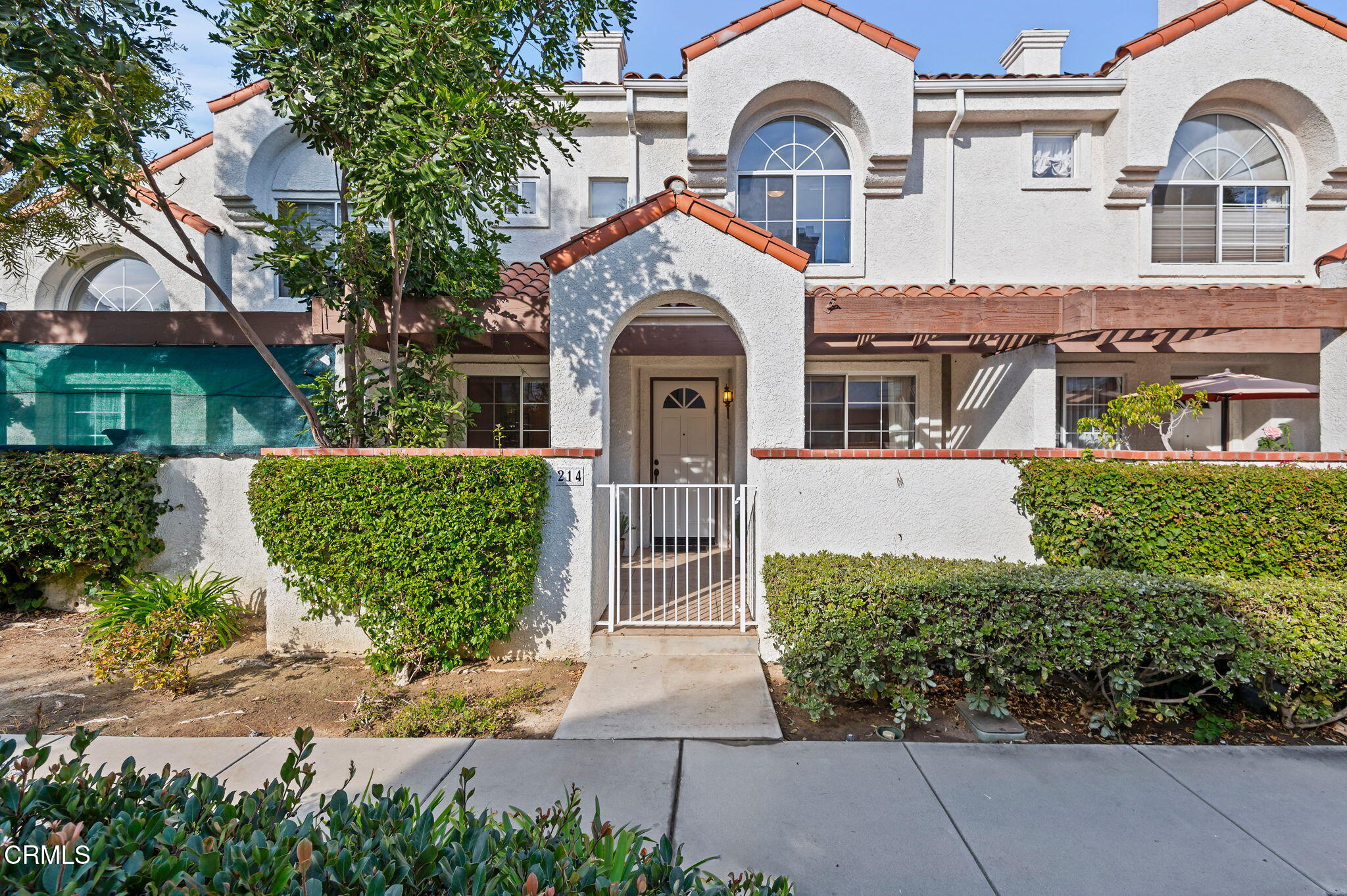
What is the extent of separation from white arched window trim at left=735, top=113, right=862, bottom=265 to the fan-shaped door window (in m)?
2.90

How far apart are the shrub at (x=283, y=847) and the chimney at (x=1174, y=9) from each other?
1336cm

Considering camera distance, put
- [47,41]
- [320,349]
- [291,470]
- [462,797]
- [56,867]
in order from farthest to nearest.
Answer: [320,349] → [291,470] → [47,41] → [462,797] → [56,867]

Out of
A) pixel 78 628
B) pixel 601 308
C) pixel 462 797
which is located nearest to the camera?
pixel 462 797

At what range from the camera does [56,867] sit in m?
1.52

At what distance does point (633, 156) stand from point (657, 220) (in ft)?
12.1

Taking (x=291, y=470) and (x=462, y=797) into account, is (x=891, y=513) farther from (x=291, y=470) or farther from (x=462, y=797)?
(x=291, y=470)

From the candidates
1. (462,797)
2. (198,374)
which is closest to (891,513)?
(462,797)

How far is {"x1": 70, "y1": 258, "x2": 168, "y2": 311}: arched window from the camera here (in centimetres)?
925

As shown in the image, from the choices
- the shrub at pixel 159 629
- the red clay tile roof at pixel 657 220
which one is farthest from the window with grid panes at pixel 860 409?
the shrub at pixel 159 629

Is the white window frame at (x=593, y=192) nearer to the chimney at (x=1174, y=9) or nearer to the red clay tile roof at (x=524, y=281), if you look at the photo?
the red clay tile roof at (x=524, y=281)

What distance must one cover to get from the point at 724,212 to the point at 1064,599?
4.37 metres

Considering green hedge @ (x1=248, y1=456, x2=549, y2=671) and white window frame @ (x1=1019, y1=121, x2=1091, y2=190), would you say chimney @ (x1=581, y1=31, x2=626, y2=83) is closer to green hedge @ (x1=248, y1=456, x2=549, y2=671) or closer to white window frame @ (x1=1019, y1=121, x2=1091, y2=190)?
white window frame @ (x1=1019, y1=121, x2=1091, y2=190)

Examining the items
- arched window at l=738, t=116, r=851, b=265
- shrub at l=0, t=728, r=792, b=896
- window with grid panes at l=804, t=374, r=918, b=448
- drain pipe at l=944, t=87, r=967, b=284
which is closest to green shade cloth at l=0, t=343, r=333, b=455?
shrub at l=0, t=728, r=792, b=896

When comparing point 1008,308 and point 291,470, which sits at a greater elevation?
point 1008,308
